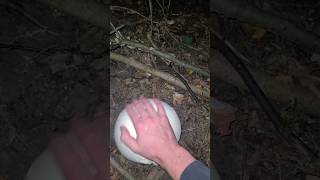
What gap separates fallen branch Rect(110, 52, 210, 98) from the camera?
2.33 meters

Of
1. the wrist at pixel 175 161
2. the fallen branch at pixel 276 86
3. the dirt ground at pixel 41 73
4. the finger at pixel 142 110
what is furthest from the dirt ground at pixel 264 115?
the dirt ground at pixel 41 73

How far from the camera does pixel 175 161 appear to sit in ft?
6.84

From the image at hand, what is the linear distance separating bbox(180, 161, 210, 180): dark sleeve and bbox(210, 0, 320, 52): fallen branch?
67 cm

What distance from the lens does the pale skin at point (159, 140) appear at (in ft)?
6.79

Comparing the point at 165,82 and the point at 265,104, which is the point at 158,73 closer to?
the point at 165,82

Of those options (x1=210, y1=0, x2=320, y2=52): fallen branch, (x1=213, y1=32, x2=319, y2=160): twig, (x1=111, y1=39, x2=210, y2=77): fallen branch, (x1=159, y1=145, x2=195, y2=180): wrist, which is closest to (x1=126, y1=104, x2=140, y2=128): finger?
(x1=159, y1=145, x2=195, y2=180): wrist

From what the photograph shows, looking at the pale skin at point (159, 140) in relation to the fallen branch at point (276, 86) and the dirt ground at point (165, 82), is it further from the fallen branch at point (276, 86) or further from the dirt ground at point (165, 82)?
the fallen branch at point (276, 86)

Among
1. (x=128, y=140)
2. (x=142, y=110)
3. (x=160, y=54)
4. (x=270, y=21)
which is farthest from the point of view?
(x=160, y=54)

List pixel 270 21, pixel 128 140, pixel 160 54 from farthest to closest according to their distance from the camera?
pixel 160 54 < pixel 270 21 < pixel 128 140

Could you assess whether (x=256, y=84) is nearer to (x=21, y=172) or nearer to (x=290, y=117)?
(x=290, y=117)

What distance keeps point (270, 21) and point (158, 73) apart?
527 mm

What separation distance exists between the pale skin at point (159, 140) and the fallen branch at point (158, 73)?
21 cm

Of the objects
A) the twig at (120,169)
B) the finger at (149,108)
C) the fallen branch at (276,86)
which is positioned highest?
the fallen branch at (276,86)

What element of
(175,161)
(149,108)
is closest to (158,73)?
(149,108)
